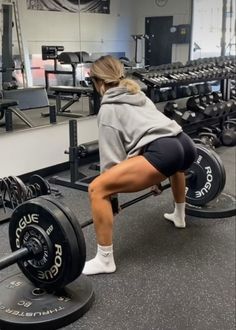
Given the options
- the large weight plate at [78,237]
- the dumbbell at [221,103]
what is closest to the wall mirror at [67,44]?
the dumbbell at [221,103]

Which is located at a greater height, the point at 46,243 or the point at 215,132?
the point at 46,243

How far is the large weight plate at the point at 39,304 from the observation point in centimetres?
188

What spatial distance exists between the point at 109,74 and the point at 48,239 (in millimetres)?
991

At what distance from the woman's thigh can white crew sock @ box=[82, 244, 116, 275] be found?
0.36 m

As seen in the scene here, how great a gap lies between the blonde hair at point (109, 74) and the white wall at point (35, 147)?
1.66 meters

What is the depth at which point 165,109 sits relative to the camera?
5.30 metres

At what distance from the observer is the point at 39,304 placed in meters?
2.00

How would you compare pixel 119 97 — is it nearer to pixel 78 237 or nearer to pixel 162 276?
pixel 78 237

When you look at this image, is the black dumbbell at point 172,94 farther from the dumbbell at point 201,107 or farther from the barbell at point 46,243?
the barbell at point 46,243

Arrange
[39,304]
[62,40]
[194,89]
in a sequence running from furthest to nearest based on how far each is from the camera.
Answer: [194,89] → [62,40] → [39,304]

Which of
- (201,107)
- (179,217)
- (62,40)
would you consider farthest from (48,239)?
(201,107)

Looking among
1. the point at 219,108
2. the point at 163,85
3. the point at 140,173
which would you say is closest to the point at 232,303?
the point at 140,173

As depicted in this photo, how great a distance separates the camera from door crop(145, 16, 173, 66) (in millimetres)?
5363

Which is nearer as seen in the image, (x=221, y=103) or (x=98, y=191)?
(x=98, y=191)
